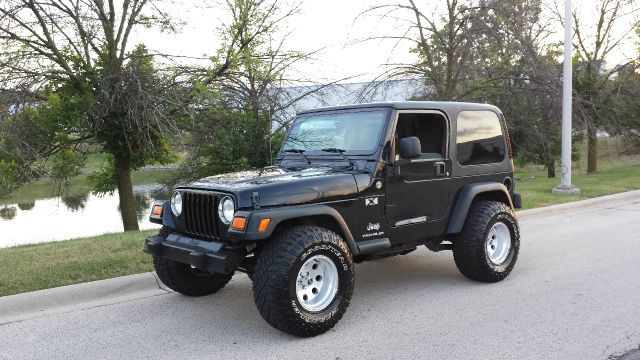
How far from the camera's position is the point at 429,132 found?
5367 mm

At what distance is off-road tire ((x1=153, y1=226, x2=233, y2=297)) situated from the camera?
16.3ft

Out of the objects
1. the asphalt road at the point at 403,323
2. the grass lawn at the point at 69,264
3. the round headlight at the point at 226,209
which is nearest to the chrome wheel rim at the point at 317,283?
the asphalt road at the point at 403,323

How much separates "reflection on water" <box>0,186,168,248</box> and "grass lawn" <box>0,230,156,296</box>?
498cm

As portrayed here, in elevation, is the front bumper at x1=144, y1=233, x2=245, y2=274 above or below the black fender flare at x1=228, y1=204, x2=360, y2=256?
below

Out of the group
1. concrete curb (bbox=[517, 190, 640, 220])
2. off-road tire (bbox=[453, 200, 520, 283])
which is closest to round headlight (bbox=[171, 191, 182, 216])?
off-road tire (bbox=[453, 200, 520, 283])

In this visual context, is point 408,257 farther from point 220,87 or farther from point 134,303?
point 220,87

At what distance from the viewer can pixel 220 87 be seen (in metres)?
10.5

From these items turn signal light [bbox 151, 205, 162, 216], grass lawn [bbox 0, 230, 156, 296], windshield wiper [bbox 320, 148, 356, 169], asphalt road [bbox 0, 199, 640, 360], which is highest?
windshield wiper [bbox 320, 148, 356, 169]

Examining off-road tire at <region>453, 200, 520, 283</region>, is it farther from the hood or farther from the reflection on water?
the reflection on water

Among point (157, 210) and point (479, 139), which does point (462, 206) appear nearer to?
point (479, 139)

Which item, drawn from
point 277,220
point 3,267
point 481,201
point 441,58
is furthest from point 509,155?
point 441,58

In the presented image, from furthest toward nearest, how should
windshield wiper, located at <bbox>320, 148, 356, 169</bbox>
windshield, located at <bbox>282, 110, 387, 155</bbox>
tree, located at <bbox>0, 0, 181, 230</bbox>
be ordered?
tree, located at <bbox>0, 0, 181, 230</bbox>, windshield, located at <bbox>282, 110, 387, 155</bbox>, windshield wiper, located at <bbox>320, 148, 356, 169</bbox>

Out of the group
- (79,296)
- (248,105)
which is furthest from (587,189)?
(79,296)

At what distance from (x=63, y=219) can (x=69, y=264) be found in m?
11.3
